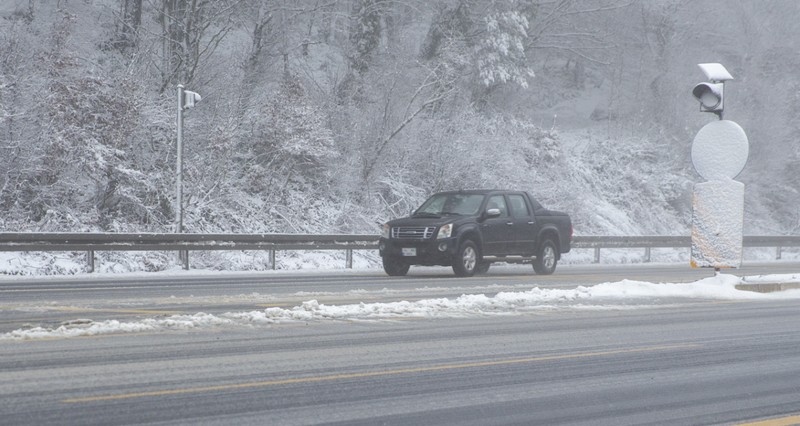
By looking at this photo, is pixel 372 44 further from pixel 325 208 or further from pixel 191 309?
pixel 191 309

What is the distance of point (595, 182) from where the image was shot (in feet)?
137

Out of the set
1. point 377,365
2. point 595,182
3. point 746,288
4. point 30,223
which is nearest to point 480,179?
point 595,182

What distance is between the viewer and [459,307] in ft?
40.5

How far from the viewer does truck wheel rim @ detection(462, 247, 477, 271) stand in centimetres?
2014

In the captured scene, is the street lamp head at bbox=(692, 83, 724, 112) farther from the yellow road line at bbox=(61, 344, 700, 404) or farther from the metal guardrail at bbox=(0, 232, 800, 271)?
the metal guardrail at bbox=(0, 232, 800, 271)

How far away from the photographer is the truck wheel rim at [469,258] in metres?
20.1

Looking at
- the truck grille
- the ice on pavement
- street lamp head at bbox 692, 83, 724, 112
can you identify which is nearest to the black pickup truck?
the truck grille

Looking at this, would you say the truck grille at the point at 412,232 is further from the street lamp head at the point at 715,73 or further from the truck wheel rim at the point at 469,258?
the street lamp head at the point at 715,73

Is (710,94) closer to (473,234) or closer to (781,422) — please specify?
(473,234)

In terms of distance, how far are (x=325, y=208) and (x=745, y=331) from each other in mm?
20644

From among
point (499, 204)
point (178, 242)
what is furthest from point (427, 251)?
point (178, 242)

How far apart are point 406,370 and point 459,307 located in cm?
487

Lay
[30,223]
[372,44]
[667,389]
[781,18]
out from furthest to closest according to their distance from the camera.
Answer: [781,18] < [372,44] < [30,223] < [667,389]

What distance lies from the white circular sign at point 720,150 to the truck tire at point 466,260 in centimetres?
594
